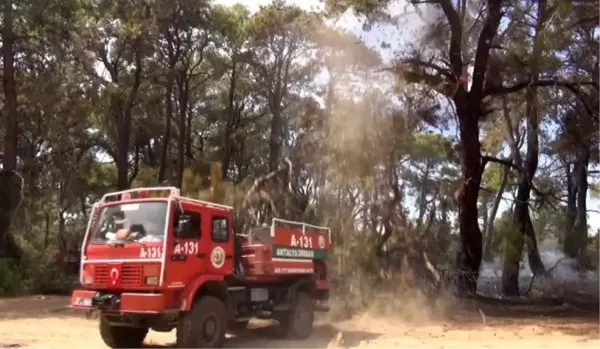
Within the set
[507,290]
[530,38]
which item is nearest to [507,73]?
[530,38]

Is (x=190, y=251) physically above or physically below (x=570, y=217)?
below

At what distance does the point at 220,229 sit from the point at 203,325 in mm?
1535

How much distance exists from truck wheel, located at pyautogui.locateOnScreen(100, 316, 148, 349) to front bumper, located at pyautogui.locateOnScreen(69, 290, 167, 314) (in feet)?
2.72

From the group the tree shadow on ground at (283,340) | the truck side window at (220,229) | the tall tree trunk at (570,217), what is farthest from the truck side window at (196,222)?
the tall tree trunk at (570,217)

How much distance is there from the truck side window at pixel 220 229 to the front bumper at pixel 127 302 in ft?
4.88

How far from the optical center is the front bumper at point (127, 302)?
916 cm

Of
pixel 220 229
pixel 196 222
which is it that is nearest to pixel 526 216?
pixel 220 229

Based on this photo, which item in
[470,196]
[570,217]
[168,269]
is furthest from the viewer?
[570,217]

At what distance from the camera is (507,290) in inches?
892

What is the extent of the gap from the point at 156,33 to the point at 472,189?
13.8m

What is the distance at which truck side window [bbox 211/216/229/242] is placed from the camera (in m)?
10.4

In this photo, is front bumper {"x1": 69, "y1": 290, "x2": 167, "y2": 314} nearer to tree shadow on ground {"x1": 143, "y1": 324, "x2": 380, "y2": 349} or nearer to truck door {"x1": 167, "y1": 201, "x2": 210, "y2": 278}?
truck door {"x1": 167, "y1": 201, "x2": 210, "y2": 278}

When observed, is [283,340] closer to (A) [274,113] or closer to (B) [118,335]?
(B) [118,335]

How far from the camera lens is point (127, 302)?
925 cm
